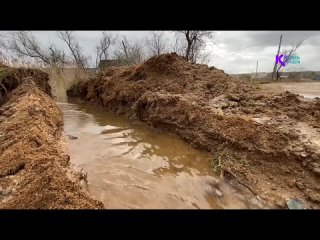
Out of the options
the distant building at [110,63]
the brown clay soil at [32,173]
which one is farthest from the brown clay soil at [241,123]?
the distant building at [110,63]

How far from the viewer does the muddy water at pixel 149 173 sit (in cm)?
334

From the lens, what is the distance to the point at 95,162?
4.48 meters

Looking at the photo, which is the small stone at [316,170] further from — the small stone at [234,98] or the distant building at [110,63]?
the distant building at [110,63]

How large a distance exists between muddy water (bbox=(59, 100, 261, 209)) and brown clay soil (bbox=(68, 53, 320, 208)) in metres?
0.39

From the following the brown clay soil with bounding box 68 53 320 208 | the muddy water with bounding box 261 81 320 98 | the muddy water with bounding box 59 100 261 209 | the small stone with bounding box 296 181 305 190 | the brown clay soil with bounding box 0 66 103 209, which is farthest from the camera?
the muddy water with bounding box 261 81 320 98

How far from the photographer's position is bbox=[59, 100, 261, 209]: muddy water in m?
3.34

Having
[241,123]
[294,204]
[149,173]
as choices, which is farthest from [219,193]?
[241,123]

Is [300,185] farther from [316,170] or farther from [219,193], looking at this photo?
[219,193]

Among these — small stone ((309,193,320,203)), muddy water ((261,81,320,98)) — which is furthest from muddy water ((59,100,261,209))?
muddy water ((261,81,320,98))

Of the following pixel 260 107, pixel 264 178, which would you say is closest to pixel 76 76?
pixel 260 107

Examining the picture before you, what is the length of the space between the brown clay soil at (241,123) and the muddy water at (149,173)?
0.39 metres

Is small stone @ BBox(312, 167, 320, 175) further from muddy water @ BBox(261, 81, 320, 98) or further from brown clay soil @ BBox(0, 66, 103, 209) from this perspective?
muddy water @ BBox(261, 81, 320, 98)

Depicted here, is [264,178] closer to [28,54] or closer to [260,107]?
[260,107]
